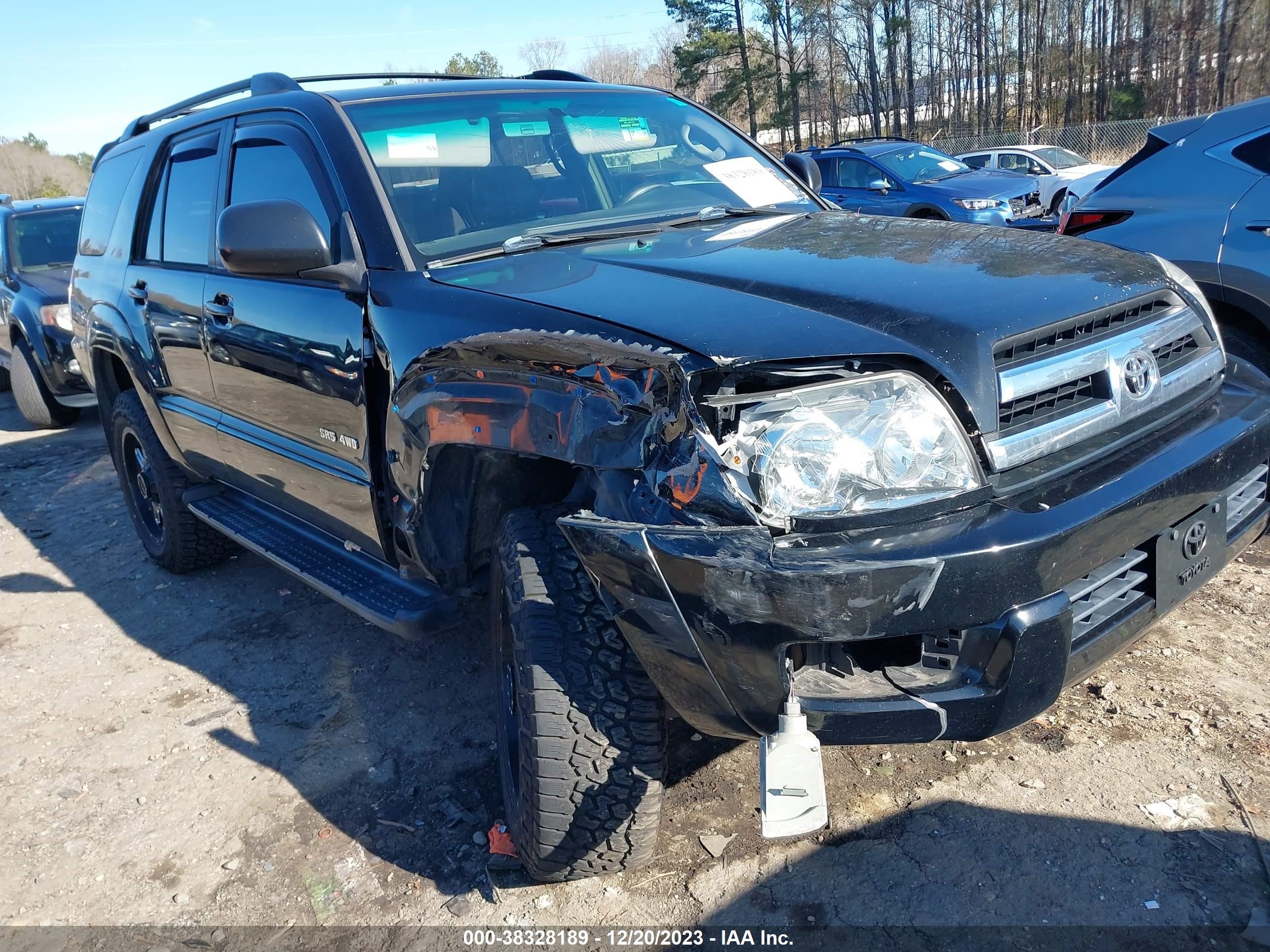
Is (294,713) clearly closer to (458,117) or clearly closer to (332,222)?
(332,222)

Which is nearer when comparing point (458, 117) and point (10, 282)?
point (458, 117)

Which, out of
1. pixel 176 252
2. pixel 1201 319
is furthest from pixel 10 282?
pixel 1201 319

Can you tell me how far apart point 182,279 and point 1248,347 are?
4198 mm

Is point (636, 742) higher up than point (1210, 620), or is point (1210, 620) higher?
point (636, 742)

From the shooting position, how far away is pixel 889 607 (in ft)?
5.49

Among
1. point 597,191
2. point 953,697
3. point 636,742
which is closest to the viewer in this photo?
point 953,697

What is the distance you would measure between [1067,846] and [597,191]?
89.8 inches

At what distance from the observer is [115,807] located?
286 centimetres

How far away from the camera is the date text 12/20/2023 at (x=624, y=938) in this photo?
2105 mm

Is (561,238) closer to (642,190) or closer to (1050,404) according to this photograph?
(642,190)

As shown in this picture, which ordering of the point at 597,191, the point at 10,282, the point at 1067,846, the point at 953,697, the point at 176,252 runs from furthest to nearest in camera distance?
1. the point at 10,282
2. the point at 176,252
3. the point at 597,191
4. the point at 1067,846
5. the point at 953,697

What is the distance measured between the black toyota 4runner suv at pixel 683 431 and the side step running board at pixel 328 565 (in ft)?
0.06

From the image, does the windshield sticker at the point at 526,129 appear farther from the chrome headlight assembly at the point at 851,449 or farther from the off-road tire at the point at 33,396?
the off-road tire at the point at 33,396

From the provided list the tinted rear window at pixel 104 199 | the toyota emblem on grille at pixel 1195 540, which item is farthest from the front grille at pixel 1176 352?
the tinted rear window at pixel 104 199
